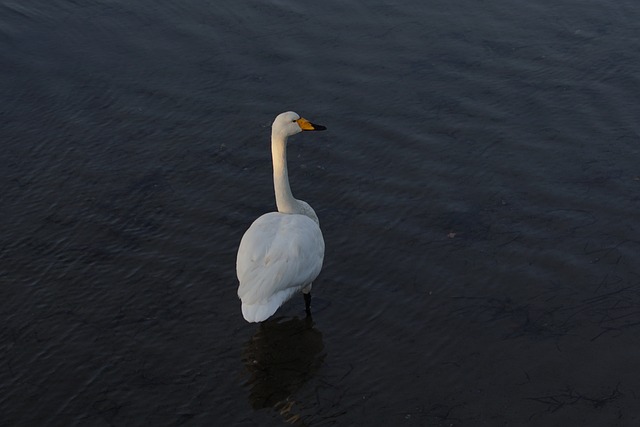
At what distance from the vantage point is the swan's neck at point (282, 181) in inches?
439

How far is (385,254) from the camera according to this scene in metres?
11.5

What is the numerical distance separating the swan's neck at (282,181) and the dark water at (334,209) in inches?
34.4

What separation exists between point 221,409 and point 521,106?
7172 millimetres

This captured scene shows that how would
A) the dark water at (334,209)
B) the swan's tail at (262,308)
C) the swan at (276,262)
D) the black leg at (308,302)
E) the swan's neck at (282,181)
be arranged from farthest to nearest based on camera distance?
1. the swan's neck at (282,181)
2. the black leg at (308,302)
3. the swan at (276,262)
4. the swan's tail at (262,308)
5. the dark water at (334,209)

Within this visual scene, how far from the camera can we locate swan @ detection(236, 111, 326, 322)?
993cm

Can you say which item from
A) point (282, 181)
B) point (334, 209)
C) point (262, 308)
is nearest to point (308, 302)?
point (262, 308)

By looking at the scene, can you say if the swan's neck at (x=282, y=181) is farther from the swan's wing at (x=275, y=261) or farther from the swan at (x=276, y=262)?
the swan's wing at (x=275, y=261)

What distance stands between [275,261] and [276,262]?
0.05ft

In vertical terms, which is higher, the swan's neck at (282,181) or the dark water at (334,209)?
the swan's neck at (282,181)

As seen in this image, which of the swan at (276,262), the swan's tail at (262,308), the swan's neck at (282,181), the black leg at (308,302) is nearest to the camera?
the swan's tail at (262,308)

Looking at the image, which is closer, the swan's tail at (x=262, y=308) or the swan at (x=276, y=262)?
the swan's tail at (x=262, y=308)

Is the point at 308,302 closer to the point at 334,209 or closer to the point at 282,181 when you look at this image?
the point at 282,181

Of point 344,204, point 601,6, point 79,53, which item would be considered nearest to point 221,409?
point 344,204

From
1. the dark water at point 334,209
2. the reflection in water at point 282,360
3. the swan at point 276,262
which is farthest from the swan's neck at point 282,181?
the reflection in water at point 282,360
